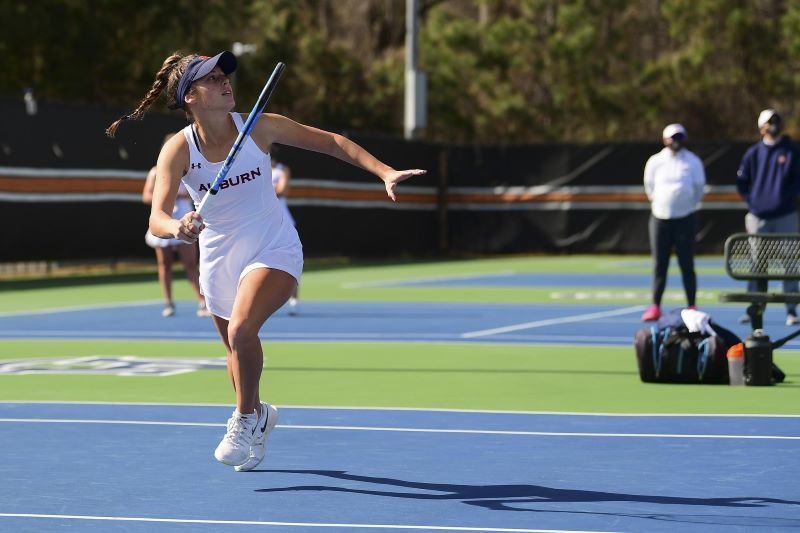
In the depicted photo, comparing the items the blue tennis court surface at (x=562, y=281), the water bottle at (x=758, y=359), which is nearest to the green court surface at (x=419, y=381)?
the water bottle at (x=758, y=359)

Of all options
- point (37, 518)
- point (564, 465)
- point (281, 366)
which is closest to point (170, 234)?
point (37, 518)

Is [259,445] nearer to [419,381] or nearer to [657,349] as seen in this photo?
[419,381]

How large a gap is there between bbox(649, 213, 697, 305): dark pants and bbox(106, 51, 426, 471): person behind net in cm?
996

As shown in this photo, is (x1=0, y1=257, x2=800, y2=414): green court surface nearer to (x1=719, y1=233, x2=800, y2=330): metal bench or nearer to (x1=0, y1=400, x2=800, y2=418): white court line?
(x1=0, y1=400, x2=800, y2=418): white court line

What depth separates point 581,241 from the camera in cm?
3791

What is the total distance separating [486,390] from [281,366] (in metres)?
2.33

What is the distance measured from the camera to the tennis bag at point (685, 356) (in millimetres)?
12336

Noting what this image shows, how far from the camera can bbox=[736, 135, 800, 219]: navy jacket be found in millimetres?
17422

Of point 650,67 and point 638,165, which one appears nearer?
point 638,165

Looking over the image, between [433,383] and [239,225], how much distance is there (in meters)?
4.74

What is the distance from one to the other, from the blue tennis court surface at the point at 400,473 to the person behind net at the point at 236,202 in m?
0.62

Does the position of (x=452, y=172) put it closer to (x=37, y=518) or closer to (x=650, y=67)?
(x=650, y=67)

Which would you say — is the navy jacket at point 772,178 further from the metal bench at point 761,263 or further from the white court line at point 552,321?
the metal bench at point 761,263

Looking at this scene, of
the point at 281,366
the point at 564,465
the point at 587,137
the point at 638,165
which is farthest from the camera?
the point at 587,137
